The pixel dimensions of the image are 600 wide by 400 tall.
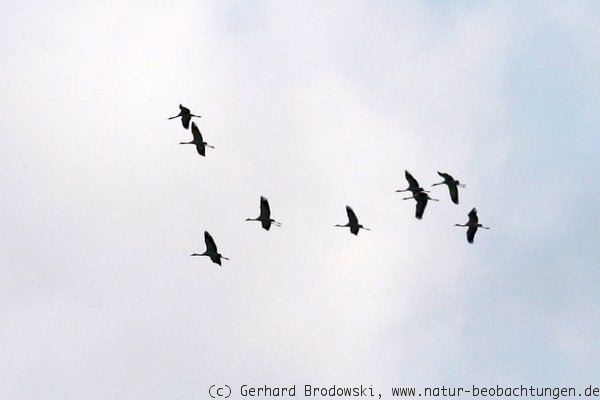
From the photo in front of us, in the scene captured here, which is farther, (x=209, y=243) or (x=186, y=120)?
(x=186, y=120)

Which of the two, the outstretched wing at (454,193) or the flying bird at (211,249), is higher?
the outstretched wing at (454,193)

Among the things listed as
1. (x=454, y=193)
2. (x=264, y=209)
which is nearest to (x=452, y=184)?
(x=454, y=193)

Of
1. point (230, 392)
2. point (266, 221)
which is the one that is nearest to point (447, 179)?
point (266, 221)

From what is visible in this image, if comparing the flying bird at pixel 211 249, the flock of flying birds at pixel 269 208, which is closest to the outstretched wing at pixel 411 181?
the flock of flying birds at pixel 269 208

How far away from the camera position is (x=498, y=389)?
96.6 m

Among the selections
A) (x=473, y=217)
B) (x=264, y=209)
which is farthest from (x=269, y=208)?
(x=473, y=217)

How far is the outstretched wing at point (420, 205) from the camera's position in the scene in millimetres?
102062

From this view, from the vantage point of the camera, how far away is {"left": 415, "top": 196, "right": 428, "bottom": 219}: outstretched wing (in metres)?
102

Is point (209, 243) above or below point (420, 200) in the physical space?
below

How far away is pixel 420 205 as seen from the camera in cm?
10275

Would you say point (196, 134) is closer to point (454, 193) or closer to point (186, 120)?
point (186, 120)

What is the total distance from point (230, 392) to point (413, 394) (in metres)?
12.0

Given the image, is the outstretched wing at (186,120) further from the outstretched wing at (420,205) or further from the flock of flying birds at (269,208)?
the outstretched wing at (420,205)

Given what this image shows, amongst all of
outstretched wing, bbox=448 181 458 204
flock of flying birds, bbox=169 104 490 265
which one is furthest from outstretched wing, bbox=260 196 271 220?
outstretched wing, bbox=448 181 458 204
